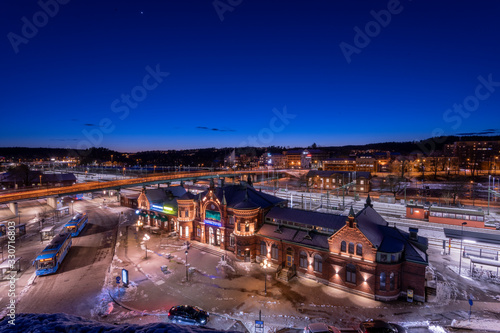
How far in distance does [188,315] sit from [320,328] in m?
11.1

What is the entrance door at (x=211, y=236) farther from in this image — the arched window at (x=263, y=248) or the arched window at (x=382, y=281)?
the arched window at (x=382, y=281)

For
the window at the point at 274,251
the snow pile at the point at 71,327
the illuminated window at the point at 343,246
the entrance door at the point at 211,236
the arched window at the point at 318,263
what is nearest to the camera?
the snow pile at the point at 71,327

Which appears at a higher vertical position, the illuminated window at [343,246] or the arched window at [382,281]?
the illuminated window at [343,246]

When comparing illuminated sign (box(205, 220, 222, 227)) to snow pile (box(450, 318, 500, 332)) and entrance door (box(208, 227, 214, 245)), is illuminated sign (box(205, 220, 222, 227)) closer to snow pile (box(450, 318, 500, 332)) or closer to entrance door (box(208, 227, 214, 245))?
entrance door (box(208, 227, 214, 245))

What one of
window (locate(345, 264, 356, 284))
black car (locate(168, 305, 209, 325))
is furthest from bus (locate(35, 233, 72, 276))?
window (locate(345, 264, 356, 284))

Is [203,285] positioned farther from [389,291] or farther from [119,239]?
[119,239]

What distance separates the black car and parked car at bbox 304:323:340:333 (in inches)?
347

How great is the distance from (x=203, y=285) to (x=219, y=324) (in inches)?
268

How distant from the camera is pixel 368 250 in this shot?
85.2 feet

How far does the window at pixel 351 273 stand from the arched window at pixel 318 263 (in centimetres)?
294

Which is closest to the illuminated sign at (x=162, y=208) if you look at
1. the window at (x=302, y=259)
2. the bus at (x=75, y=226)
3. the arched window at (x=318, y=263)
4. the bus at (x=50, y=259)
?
the bus at (x=75, y=226)

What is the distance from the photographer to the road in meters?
24.9

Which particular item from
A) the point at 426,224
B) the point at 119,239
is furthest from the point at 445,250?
the point at 119,239

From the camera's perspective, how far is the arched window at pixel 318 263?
2931 cm
